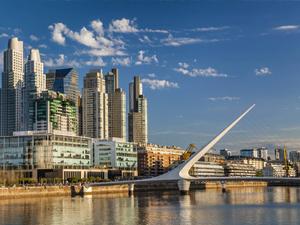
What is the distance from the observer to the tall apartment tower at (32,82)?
14275 cm

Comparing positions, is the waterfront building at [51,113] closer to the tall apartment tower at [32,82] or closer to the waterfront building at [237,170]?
the tall apartment tower at [32,82]

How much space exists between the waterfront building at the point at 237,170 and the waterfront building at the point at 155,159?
544 inches

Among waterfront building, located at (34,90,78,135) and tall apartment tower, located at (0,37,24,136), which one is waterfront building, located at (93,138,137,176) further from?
tall apartment tower, located at (0,37,24,136)

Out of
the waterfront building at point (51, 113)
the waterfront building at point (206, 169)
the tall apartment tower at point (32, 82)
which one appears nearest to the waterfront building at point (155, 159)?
the waterfront building at point (206, 169)

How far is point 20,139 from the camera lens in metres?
89.9

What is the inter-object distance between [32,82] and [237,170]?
6160cm

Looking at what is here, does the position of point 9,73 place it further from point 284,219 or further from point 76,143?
point 284,219

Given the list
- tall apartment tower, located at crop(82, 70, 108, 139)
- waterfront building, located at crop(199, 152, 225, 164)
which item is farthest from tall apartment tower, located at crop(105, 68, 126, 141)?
waterfront building, located at crop(199, 152, 225, 164)

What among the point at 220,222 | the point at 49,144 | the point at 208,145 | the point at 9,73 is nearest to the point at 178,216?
the point at 220,222

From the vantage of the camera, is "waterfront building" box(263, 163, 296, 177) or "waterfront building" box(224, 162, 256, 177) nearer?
"waterfront building" box(224, 162, 256, 177)

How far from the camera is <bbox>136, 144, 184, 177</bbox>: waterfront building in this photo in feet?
436

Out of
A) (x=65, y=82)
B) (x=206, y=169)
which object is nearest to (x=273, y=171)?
(x=206, y=169)

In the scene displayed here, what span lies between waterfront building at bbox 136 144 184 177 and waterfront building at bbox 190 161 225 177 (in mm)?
8973

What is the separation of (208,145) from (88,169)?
39.1 meters
